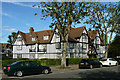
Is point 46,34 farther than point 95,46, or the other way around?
point 95,46

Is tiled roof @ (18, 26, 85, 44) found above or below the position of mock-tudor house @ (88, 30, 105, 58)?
above

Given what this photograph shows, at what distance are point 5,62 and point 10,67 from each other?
815 cm

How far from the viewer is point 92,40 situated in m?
46.0

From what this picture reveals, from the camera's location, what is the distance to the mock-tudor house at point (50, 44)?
3878 cm

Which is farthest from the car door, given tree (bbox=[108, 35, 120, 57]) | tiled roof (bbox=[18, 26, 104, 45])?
tree (bbox=[108, 35, 120, 57])

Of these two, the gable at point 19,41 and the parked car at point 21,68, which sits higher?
the gable at point 19,41

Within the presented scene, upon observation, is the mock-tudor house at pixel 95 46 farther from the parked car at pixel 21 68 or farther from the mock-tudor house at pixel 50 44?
the parked car at pixel 21 68

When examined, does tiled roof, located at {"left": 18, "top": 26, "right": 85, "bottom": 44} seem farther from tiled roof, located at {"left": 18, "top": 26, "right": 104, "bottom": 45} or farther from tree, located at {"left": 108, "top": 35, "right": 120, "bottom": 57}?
tree, located at {"left": 108, "top": 35, "right": 120, "bottom": 57}

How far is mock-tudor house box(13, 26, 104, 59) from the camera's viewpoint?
38781 mm

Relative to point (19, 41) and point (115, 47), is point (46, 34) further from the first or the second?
point (115, 47)

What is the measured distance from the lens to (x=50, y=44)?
4056 centimetres

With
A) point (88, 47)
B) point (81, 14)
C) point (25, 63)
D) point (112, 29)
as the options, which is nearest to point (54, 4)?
point (81, 14)

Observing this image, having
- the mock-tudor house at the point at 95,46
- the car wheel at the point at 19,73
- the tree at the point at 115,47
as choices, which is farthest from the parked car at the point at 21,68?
the tree at the point at 115,47

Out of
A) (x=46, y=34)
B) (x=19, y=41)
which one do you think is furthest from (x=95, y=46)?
(x=19, y=41)
